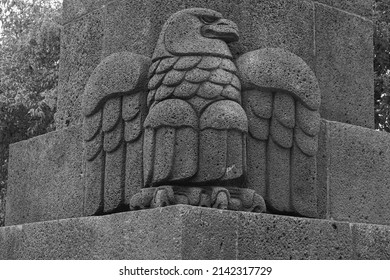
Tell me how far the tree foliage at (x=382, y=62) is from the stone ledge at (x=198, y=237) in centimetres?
750

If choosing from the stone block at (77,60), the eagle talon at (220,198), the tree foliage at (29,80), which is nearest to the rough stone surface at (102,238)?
the eagle talon at (220,198)

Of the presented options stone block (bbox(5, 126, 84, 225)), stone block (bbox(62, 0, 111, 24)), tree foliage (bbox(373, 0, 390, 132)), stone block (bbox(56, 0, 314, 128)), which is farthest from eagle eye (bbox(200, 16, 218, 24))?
tree foliage (bbox(373, 0, 390, 132))

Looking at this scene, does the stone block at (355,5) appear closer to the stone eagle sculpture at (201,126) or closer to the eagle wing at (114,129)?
the stone eagle sculpture at (201,126)

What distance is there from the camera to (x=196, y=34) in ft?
17.3

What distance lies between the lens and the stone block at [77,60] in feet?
20.4

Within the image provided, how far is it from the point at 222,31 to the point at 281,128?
29.0 inches

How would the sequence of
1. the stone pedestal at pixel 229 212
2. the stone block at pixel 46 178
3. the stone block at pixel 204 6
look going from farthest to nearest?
the stone block at pixel 46 178
the stone block at pixel 204 6
the stone pedestal at pixel 229 212

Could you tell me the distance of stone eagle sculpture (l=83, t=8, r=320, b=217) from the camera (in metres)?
5.04

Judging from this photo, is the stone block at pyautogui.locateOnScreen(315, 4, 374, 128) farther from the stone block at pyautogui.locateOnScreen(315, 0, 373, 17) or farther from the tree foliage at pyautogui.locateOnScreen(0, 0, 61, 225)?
the tree foliage at pyautogui.locateOnScreen(0, 0, 61, 225)

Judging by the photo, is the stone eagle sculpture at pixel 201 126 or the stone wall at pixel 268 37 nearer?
the stone eagle sculpture at pixel 201 126

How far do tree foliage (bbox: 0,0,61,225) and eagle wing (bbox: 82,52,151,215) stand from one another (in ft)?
31.3

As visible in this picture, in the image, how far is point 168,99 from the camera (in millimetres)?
5137

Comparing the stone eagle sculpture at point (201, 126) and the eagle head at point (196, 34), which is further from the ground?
the eagle head at point (196, 34)
